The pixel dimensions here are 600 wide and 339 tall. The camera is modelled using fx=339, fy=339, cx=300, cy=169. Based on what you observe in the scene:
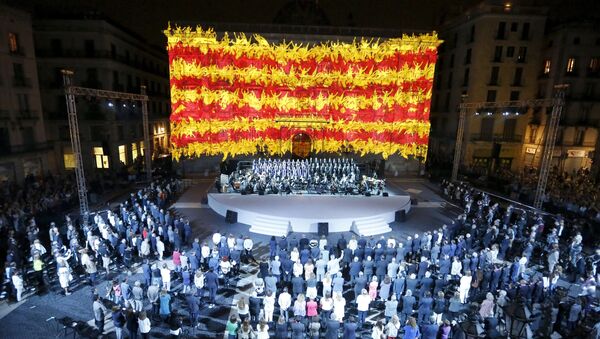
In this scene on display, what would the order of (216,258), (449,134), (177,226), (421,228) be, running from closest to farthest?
(216,258)
(177,226)
(421,228)
(449,134)

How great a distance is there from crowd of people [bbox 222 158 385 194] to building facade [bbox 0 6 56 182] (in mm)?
18426

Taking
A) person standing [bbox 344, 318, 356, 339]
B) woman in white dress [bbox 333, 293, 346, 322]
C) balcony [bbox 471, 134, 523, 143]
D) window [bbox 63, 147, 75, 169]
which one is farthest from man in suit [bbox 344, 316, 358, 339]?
window [bbox 63, 147, 75, 169]

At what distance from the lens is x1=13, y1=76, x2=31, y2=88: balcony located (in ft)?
92.3

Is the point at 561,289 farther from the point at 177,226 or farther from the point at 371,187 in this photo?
the point at 177,226

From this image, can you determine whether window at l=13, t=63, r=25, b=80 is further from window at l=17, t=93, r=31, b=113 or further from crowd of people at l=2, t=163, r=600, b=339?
crowd of people at l=2, t=163, r=600, b=339

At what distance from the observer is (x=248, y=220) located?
21.1m

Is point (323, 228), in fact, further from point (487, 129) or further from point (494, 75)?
point (494, 75)

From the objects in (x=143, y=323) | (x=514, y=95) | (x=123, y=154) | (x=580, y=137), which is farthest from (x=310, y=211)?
(x=580, y=137)

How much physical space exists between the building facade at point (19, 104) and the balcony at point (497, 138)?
141ft

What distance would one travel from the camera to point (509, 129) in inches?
1476

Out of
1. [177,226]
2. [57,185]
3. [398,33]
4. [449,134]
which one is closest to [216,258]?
[177,226]

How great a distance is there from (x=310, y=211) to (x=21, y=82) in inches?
1067

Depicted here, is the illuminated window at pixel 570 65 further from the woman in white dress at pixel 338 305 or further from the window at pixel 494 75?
the woman in white dress at pixel 338 305

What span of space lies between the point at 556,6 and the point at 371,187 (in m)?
30.4
